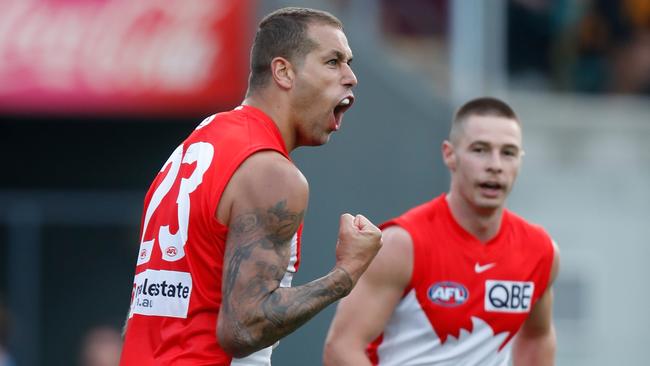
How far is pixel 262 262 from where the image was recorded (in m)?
4.96

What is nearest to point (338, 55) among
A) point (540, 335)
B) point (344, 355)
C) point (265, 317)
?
point (265, 317)

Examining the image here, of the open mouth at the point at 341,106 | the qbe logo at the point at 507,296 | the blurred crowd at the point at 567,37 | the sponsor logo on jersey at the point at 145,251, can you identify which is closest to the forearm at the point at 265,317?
the sponsor logo on jersey at the point at 145,251

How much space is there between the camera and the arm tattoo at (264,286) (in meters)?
4.93

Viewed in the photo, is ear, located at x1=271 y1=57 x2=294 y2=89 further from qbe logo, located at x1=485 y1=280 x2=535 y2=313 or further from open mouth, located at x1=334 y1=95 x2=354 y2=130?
qbe logo, located at x1=485 y1=280 x2=535 y2=313

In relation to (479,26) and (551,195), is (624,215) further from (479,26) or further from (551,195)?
(479,26)

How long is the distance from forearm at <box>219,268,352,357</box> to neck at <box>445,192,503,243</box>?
219cm

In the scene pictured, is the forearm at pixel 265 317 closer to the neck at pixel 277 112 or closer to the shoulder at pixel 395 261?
the neck at pixel 277 112

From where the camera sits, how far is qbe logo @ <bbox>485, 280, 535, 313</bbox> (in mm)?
6941

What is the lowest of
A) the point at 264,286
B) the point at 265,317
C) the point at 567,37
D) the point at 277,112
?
the point at 265,317

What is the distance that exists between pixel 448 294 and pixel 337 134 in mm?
6200

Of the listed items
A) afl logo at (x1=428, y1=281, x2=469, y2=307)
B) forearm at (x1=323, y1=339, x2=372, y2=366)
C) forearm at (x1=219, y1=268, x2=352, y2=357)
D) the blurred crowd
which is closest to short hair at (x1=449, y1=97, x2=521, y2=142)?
afl logo at (x1=428, y1=281, x2=469, y2=307)

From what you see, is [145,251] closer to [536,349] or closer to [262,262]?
[262,262]

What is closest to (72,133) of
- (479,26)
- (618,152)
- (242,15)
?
(242,15)

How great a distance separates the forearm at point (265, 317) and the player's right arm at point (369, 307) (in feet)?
5.47
